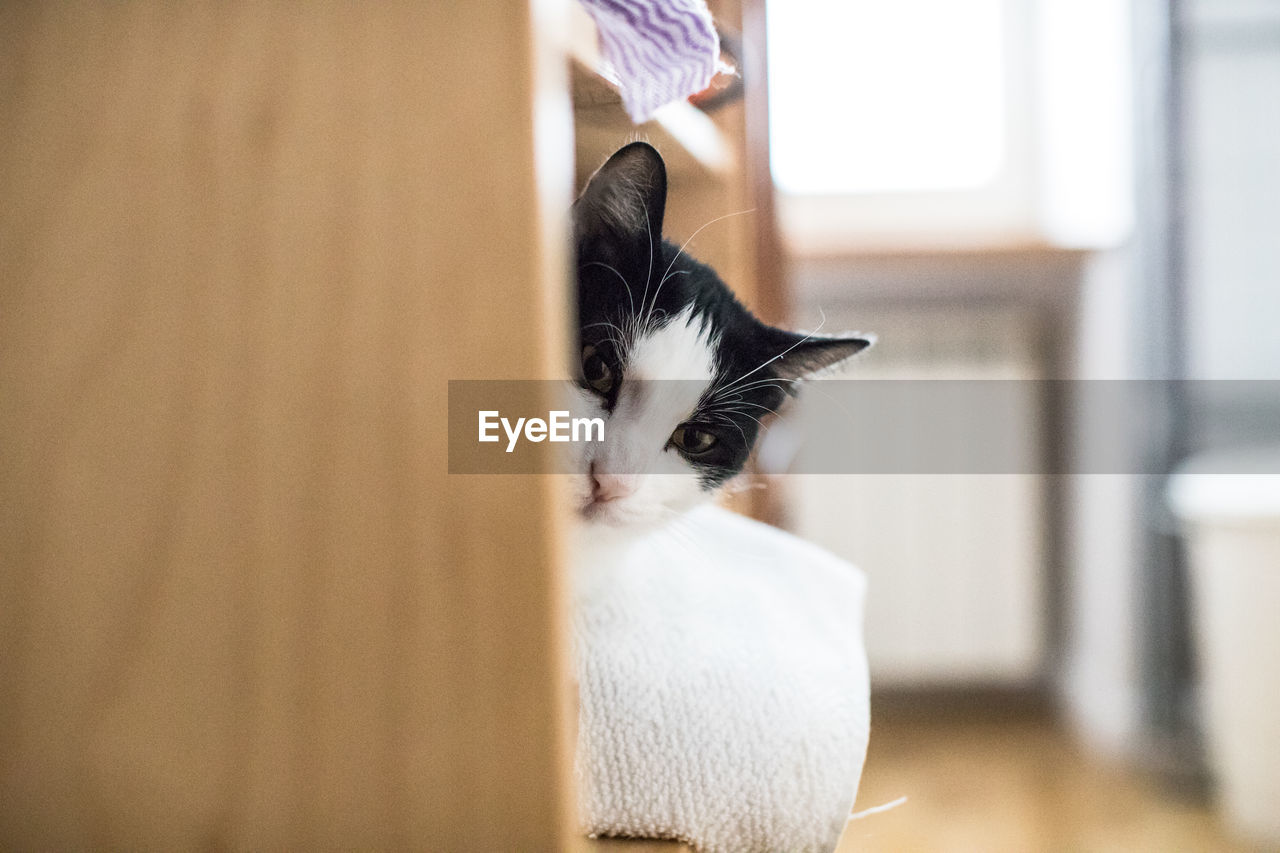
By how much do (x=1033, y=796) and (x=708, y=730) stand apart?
114cm

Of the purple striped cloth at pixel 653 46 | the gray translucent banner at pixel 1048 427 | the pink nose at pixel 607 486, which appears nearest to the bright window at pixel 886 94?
the purple striped cloth at pixel 653 46

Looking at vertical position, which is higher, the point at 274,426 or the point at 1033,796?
the point at 274,426

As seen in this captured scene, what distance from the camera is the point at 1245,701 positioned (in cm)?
123

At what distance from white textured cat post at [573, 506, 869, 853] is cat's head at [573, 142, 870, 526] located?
10 cm

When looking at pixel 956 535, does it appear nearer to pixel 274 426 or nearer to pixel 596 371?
pixel 596 371

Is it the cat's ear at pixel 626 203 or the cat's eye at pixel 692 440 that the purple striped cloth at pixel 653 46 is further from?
the cat's eye at pixel 692 440

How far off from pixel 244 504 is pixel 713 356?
1.19 ft

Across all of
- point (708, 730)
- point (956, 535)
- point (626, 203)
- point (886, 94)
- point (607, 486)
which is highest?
point (886, 94)

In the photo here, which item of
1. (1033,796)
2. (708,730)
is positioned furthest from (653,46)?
(1033,796)

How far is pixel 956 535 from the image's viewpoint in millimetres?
1596

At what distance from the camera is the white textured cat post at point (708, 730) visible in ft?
1.28

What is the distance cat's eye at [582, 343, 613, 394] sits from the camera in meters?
0.50

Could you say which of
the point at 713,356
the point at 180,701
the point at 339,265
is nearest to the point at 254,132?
the point at 339,265

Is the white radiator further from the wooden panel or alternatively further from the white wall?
the wooden panel
